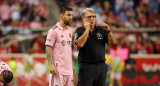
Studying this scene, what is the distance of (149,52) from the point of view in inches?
676

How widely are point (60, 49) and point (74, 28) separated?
9.00 metres

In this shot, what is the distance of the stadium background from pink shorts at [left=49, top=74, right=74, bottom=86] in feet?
18.7

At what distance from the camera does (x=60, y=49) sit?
7.95 meters

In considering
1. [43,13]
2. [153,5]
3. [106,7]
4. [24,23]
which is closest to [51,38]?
[24,23]

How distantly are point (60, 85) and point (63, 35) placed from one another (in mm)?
995

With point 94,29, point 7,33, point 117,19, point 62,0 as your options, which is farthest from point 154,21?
point 94,29

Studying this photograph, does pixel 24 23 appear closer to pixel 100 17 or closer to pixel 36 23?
pixel 36 23

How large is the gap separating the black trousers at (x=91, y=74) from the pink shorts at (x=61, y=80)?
0.76 ft

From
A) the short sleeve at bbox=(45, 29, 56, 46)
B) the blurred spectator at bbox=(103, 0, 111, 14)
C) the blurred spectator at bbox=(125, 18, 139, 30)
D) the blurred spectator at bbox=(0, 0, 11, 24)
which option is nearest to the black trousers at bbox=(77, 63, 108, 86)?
the short sleeve at bbox=(45, 29, 56, 46)

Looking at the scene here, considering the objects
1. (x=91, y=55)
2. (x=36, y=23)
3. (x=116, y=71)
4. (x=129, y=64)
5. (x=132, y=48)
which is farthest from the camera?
(x=36, y=23)

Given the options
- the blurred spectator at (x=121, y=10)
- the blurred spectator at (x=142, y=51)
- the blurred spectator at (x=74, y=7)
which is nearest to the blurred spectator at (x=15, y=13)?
the blurred spectator at (x=74, y=7)

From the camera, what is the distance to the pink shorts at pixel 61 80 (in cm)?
789

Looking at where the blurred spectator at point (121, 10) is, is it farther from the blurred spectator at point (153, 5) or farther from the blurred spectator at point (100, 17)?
the blurred spectator at point (153, 5)

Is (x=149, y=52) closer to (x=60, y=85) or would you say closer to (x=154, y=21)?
(x=154, y=21)
